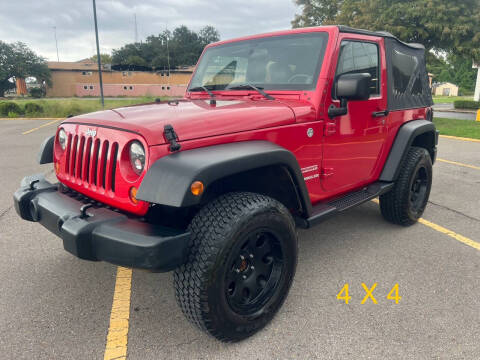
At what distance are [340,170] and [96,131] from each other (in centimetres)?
188

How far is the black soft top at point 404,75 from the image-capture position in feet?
11.4

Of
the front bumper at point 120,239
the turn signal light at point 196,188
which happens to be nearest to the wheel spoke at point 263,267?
the front bumper at point 120,239

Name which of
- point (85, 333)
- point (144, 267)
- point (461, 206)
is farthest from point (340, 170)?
point (461, 206)

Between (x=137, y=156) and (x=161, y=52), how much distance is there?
81.8m

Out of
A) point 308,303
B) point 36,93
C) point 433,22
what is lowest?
point 308,303

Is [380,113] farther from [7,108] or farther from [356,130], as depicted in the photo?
[7,108]

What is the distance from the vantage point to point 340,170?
302 centimetres

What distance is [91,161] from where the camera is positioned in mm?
2244

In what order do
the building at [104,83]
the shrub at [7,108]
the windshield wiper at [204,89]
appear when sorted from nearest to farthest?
the windshield wiper at [204,89]
the shrub at [7,108]
the building at [104,83]

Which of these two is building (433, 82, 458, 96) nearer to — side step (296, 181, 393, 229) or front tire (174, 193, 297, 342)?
side step (296, 181, 393, 229)

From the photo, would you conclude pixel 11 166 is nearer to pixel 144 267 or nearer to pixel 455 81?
pixel 144 267

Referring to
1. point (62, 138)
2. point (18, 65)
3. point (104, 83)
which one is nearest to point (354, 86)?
point (62, 138)

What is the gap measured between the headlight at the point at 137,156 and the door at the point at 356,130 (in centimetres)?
142

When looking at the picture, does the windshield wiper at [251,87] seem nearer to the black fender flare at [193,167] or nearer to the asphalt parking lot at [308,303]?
the black fender flare at [193,167]
